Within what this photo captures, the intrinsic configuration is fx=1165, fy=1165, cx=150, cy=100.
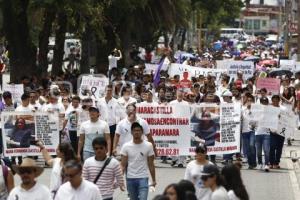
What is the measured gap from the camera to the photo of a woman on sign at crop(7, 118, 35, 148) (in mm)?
21891

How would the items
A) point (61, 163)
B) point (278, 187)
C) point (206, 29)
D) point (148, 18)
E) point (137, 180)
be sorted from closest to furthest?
point (61, 163) < point (137, 180) < point (278, 187) < point (148, 18) < point (206, 29)

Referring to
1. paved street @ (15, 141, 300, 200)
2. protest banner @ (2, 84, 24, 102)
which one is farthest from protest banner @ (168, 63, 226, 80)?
paved street @ (15, 141, 300, 200)

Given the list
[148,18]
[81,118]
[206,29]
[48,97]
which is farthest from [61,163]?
[206,29]

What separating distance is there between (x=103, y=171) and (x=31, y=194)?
2.16 metres

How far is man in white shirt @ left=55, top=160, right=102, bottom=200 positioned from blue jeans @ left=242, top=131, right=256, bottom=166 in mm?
11746

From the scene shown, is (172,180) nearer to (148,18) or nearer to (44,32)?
(44,32)

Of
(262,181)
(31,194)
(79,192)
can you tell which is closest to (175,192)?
(79,192)

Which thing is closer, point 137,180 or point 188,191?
point 188,191

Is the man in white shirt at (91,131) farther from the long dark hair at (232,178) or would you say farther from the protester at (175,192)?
the protester at (175,192)

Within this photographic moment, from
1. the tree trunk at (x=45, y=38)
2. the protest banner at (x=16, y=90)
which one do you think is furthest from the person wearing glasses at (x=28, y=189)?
the tree trunk at (x=45, y=38)

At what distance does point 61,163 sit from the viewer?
12.4 metres

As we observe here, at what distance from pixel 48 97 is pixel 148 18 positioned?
20.3m

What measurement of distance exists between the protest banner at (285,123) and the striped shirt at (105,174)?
31.7 ft

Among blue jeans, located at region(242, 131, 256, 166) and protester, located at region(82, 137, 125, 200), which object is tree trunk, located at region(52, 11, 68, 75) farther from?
protester, located at region(82, 137, 125, 200)
